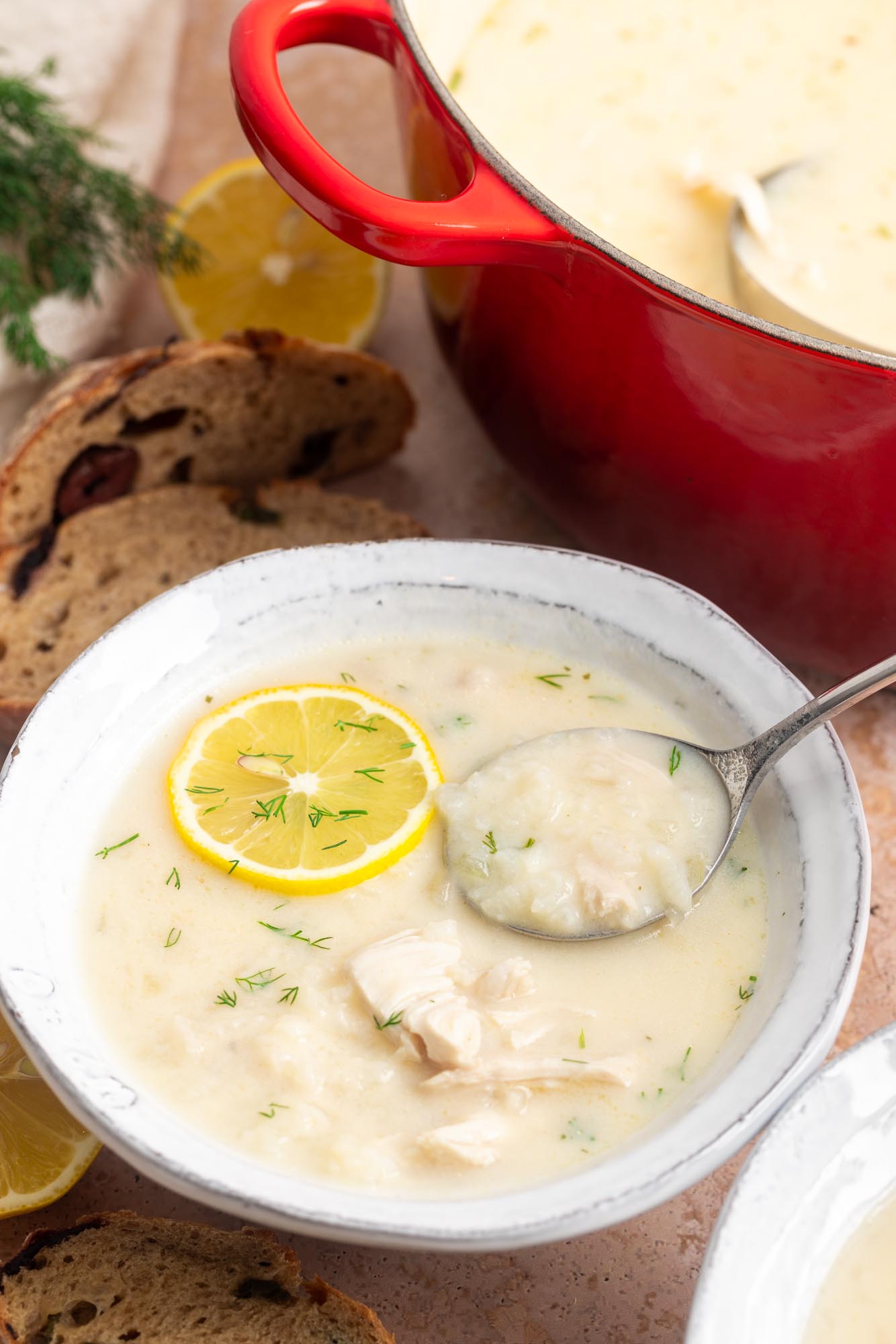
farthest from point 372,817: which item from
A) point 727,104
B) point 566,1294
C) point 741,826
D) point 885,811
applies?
point 727,104

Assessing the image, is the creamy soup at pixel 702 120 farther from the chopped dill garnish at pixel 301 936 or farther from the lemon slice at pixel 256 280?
the chopped dill garnish at pixel 301 936

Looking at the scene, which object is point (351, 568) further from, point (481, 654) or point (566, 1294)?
point (566, 1294)

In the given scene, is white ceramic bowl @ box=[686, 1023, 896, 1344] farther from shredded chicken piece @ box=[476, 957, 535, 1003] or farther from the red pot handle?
Result: the red pot handle

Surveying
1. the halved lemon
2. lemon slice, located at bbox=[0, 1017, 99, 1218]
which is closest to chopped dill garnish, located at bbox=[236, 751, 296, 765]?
the halved lemon

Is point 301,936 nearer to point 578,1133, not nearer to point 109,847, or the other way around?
point 109,847

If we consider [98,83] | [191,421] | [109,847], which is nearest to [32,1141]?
[109,847]

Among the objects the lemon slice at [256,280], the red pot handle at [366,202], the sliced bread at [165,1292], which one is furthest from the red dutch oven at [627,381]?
the sliced bread at [165,1292]
